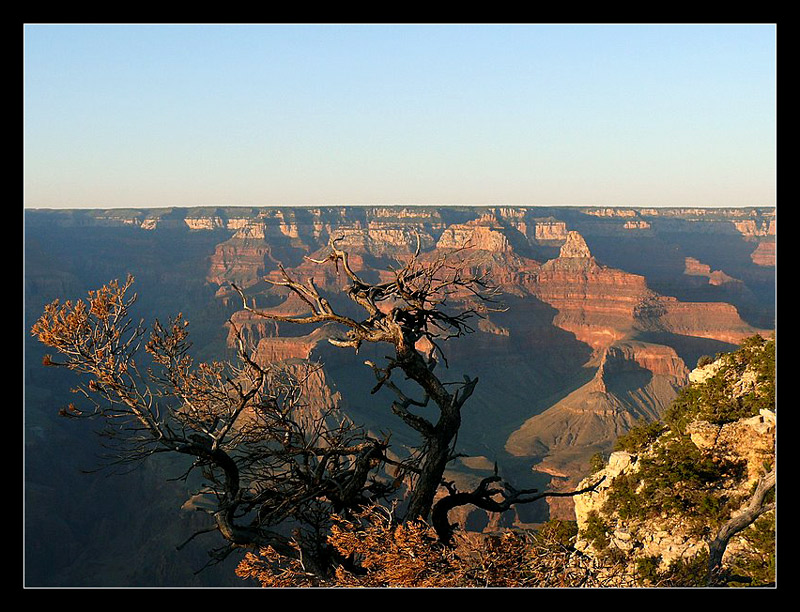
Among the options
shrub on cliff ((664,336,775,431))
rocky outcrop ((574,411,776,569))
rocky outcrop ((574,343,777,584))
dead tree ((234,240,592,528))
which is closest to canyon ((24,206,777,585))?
shrub on cliff ((664,336,775,431))

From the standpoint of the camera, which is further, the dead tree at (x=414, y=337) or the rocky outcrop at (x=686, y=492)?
the rocky outcrop at (x=686, y=492)

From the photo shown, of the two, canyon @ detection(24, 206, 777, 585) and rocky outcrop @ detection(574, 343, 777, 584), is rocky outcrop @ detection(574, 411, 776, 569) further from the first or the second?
canyon @ detection(24, 206, 777, 585)

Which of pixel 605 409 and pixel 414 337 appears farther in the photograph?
pixel 605 409

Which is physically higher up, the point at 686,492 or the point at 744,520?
the point at 744,520

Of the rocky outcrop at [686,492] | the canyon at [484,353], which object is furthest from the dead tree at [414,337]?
the canyon at [484,353]

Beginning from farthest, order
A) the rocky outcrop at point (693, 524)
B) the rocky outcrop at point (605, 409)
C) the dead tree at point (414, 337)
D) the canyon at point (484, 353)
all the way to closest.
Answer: the rocky outcrop at point (605, 409) → the canyon at point (484, 353) → the rocky outcrop at point (693, 524) → the dead tree at point (414, 337)

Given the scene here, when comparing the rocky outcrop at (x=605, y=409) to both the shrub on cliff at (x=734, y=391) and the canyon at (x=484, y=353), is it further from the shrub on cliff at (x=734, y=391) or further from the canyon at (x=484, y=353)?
the shrub on cliff at (x=734, y=391)

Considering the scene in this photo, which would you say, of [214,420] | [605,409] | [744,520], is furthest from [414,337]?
[605,409]

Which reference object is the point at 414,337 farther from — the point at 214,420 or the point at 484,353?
the point at 484,353
